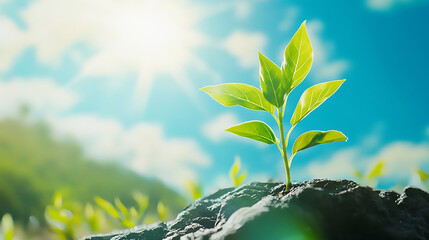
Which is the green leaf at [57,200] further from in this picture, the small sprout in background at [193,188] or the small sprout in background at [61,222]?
the small sprout in background at [193,188]

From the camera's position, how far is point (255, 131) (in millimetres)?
985

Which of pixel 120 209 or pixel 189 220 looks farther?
pixel 120 209

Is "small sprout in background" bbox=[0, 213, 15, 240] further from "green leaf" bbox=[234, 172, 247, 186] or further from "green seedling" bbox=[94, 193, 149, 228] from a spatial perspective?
"green leaf" bbox=[234, 172, 247, 186]

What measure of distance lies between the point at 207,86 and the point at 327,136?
41 centimetres

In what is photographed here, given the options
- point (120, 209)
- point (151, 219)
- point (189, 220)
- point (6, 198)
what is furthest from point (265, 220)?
point (6, 198)

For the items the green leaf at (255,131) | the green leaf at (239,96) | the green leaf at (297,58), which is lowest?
the green leaf at (255,131)

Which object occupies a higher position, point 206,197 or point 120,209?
point 120,209

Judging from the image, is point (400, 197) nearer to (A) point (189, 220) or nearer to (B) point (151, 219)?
(A) point (189, 220)

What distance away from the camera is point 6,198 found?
5.82 m

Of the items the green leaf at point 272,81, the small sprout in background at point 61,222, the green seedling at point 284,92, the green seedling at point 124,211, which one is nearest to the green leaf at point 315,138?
the green seedling at point 284,92

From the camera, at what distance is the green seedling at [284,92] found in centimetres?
96

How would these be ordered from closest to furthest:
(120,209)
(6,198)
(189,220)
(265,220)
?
(265,220) → (189,220) → (120,209) → (6,198)

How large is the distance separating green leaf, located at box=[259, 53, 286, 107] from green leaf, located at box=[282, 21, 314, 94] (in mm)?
22

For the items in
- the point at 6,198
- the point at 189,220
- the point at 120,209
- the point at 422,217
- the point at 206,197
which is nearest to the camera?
the point at 422,217
